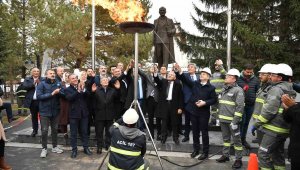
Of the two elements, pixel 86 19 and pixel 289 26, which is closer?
pixel 289 26

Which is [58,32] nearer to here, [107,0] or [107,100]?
[107,0]

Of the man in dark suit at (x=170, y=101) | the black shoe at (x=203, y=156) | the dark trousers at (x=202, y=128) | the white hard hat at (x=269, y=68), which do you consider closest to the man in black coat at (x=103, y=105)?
the man in dark suit at (x=170, y=101)

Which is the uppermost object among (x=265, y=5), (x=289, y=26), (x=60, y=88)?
(x=265, y=5)

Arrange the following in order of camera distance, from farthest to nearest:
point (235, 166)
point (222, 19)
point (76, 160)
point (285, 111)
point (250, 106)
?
point (222, 19), point (250, 106), point (76, 160), point (235, 166), point (285, 111)

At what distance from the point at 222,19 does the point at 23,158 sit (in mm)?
13857

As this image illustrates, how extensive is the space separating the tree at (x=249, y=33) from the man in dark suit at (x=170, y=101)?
334 inches

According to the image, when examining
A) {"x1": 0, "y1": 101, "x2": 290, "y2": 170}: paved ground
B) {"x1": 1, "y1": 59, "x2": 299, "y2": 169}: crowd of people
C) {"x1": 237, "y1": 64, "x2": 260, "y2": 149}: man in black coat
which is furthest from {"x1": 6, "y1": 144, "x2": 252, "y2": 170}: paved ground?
{"x1": 237, "y1": 64, "x2": 260, "y2": 149}: man in black coat

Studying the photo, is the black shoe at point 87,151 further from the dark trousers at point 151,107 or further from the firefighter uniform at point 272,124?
the firefighter uniform at point 272,124

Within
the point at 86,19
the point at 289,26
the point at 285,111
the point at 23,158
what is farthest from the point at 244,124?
the point at 86,19

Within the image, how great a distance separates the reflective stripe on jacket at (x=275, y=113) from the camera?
5.10 metres

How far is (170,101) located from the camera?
7.83m

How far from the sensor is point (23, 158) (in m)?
7.32

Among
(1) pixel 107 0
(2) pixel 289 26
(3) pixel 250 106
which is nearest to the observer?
(3) pixel 250 106

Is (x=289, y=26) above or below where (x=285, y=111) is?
above
